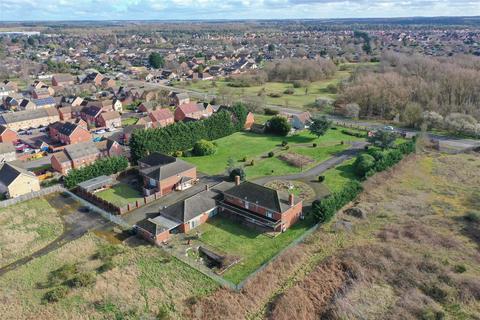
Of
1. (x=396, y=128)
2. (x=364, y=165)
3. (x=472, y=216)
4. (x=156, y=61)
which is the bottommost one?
(x=396, y=128)

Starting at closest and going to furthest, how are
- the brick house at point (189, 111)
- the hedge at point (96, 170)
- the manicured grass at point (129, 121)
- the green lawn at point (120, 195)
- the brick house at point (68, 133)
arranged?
1. the green lawn at point (120, 195)
2. the hedge at point (96, 170)
3. the brick house at point (68, 133)
4. the brick house at point (189, 111)
5. the manicured grass at point (129, 121)

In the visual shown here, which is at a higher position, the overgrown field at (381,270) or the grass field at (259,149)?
the overgrown field at (381,270)

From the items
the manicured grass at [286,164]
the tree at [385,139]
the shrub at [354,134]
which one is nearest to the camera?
the manicured grass at [286,164]

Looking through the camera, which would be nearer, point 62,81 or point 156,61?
point 62,81

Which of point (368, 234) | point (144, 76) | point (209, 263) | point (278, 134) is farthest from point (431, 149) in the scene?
point (144, 76)

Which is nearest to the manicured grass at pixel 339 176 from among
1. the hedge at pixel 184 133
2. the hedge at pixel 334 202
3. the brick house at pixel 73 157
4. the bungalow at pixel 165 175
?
the hedge at pixel 334 202

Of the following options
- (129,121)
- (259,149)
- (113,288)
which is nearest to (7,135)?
(129,121)

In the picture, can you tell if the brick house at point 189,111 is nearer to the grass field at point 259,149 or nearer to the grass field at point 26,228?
the grass field at point 259,149

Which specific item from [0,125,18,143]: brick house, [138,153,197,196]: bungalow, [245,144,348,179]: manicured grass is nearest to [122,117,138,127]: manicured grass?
[0,125,18,143]: brick house

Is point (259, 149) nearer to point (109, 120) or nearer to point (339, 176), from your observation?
point (339, 176)
